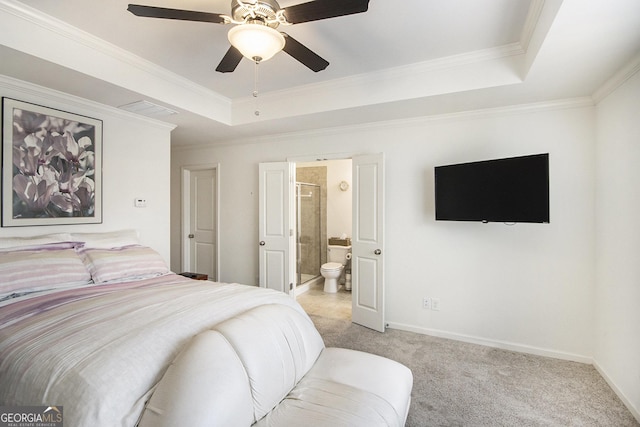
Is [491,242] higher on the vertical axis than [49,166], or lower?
lower

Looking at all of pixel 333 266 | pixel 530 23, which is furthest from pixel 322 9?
pixel 333 266

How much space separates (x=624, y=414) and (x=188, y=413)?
9.06 ft

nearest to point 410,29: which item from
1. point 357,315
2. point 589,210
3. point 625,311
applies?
point 589,210

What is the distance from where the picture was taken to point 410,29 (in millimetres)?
2199

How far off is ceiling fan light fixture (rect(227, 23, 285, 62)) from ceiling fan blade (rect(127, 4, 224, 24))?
0.38 ft

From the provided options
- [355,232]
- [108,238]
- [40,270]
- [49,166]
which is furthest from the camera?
[355,232]

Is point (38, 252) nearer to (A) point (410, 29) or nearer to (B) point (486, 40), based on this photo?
(A) point (410, 29)

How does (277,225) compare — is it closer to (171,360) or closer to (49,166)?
(49,166)

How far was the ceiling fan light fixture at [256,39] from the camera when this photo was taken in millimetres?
1610

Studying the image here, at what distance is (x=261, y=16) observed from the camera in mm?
1719

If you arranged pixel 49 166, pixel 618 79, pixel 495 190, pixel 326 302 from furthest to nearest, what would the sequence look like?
pixel 326 302, pixel 495 190, pixel 49 166, pixel 618 79

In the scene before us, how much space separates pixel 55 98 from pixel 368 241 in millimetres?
3305

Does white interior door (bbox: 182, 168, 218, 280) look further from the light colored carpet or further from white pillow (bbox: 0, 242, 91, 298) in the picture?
the light colored carpet

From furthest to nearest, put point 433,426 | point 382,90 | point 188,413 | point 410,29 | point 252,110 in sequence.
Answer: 1. point 252,110
2. point 382,90
3. point 410,29
4. point 433,426
5. point 188,413
